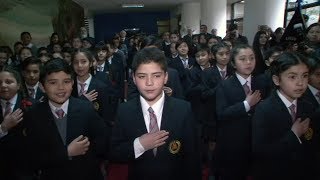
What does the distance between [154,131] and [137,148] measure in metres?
0.15

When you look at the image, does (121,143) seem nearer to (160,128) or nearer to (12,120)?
(160,128)

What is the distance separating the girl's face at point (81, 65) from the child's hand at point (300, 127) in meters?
2.38

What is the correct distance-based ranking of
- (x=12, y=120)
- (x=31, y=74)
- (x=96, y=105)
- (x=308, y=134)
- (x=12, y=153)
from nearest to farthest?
(x=308, y=134), (x=12, y=120), (x=12, y=153), (x=96, y=105), (x=31, y=74)

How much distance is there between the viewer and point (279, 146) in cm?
208

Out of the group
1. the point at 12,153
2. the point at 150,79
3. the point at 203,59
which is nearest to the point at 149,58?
the point at 150,79

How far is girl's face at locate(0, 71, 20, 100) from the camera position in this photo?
284cm

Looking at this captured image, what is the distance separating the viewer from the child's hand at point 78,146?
2.12m

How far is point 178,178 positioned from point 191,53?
5.08 metres

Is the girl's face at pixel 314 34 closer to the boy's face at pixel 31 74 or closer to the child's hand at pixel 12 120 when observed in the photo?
the boy's face at pixel 31 74

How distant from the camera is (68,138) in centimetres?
224

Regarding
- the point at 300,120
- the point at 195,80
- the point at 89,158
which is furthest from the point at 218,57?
the point at 89,158

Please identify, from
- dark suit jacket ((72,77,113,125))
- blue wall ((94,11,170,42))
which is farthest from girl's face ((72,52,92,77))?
blue wall ((94,11,170,42))

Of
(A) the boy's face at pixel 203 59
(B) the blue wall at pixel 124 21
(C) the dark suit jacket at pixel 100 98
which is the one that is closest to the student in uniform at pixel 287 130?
(C) the dark suit jacket at pixel 100 98

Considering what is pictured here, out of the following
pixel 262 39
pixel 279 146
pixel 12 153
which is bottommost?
pixel 12 153
